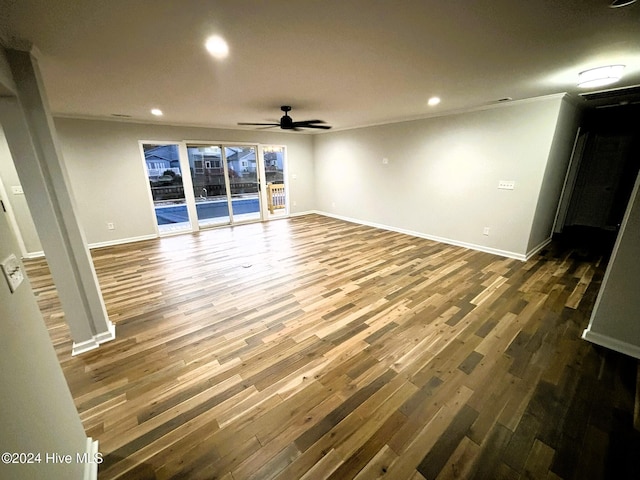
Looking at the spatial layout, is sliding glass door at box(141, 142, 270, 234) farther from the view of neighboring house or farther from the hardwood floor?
the hardwood floor

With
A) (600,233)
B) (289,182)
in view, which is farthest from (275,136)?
(600,233)

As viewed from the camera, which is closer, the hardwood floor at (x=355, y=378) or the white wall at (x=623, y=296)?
the hardwood floor at (x=355, y=378)

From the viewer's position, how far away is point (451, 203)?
488cm

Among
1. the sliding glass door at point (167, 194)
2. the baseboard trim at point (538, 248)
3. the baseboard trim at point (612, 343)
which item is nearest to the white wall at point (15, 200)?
the sliding glass door at point (167, 194)

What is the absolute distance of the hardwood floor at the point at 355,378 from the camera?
142cm

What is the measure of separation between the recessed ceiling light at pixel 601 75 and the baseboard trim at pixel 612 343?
2539 mm

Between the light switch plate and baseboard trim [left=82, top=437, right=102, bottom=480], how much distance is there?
105cm

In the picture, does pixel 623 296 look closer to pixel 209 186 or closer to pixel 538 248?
pixel 538 248

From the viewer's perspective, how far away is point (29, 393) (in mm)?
937

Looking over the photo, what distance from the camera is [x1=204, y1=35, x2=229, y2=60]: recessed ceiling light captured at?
1.77m

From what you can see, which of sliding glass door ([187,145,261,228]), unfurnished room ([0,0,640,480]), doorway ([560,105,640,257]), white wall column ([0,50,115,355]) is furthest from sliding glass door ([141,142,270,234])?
doorway ([560,105,640,257])

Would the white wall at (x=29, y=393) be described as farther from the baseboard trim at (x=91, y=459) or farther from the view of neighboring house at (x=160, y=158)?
the view of neighboring house at (x=160, y=158)

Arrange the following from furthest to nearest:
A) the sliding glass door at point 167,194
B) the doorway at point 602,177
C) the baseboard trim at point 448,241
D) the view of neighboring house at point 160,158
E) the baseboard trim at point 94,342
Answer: the sliding glass door at point 167,194
the view of neighboring house at point 160,158
the doorway at point 602,177
the baseboard trim at point 448,241
the baseboard trim at point 94,342

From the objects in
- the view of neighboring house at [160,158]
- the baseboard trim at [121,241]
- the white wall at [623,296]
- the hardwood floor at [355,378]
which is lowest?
the hardwood floor at [355,378]
